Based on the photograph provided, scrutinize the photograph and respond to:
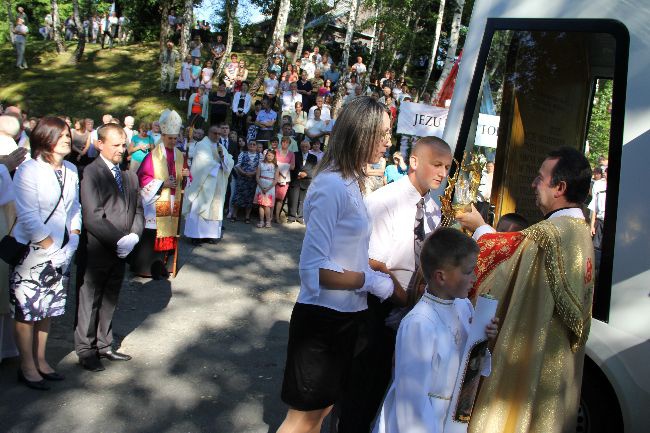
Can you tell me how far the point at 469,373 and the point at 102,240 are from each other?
347cm

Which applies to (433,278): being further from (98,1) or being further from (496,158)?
(98,1)

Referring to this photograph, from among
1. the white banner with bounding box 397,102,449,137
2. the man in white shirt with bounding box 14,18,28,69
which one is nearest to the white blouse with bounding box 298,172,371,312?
the white banner with bounding box 397,102,449,137

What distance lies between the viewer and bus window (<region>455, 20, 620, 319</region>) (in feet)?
15.6

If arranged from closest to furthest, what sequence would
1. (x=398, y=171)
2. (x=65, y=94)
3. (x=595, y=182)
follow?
(x=595, y=182)
(x=398, y=171)
(x=65, y=94)

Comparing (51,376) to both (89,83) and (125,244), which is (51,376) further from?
(89,83)

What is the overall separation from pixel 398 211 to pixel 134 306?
4.47m

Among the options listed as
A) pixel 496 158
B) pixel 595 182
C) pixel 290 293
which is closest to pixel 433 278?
pixel 595 182

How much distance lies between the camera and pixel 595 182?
13.3ft

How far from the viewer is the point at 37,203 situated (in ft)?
15.4

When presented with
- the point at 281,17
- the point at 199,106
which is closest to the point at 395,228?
the point at 199,106

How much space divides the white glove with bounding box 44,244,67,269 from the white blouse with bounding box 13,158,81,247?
0.15ft

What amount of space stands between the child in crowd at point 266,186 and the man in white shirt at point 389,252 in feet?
30.7

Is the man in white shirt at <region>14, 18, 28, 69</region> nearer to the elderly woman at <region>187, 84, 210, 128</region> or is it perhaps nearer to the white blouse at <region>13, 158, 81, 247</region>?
the elderly woman at <region>187, 84, 210, 128</region>

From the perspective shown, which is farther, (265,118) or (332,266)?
(265,118)
